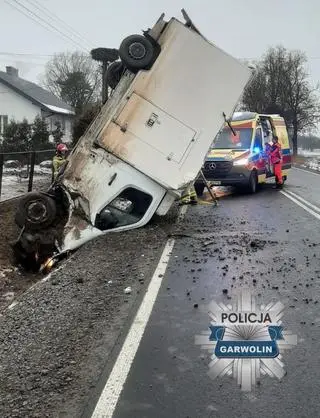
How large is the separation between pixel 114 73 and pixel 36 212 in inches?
113

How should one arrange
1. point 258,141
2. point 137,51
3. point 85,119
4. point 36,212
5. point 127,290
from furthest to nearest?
point 85,119, point 258,141, point 137,51, point 36,212, point 127,290

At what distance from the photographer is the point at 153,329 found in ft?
15.4

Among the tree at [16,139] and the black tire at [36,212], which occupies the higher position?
the black tire at [36,212]

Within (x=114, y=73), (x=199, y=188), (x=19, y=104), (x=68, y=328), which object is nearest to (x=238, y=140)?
(x=199, y=188)

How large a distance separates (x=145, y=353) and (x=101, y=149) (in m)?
4.84

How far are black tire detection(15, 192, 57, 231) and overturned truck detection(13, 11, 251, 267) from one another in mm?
16

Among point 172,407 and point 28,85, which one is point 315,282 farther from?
point 28,85

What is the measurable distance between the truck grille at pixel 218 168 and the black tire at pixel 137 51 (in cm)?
719

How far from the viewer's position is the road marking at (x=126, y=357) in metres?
3.39

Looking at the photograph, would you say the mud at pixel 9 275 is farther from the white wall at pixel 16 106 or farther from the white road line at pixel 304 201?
the white wall at pixel 16 106

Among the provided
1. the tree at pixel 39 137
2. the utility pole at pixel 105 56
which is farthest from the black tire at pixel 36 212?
the tree at pixel 39 137

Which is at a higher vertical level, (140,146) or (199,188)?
(140,146)

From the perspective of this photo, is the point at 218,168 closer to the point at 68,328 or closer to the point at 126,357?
the point at 68,328

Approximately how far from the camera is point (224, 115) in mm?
9016
